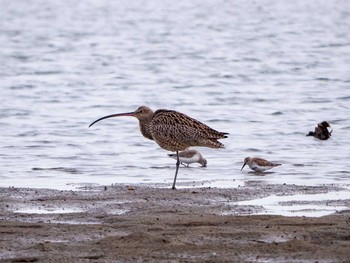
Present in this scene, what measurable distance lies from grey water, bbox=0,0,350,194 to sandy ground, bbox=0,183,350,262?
174 centimetres

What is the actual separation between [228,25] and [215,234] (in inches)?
1593

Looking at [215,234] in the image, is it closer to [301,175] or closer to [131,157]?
[301,175]

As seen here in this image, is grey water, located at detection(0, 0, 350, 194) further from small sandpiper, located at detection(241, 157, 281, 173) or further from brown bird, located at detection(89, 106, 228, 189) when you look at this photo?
brown bird, located at detection(89, 106, 228, 189)

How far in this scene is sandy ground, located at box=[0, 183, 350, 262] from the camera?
862cm

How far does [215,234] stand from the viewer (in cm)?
928

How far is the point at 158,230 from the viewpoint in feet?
31.2

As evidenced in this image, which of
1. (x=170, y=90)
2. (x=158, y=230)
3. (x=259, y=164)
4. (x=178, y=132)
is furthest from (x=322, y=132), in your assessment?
(x=170, y=90)

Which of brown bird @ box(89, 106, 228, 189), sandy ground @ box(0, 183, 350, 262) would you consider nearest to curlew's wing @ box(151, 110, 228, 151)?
brown bird @ box(89, 106, 228, 189)

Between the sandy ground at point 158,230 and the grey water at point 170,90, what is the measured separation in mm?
1741

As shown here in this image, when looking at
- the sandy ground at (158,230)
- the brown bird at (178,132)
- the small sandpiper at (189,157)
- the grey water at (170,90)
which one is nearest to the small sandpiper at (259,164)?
the grey water at (170,90)

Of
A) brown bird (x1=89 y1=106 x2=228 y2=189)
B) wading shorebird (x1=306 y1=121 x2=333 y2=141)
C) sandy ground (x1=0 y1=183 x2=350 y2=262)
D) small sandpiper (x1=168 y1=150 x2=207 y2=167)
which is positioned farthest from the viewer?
wading shorebird (x1=306 y1=121 x2=333 y2=141)

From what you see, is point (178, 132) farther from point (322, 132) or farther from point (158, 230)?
point (322, 132)

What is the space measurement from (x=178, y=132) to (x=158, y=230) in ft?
12.7

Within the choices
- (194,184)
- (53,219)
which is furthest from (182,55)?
(53,219)
